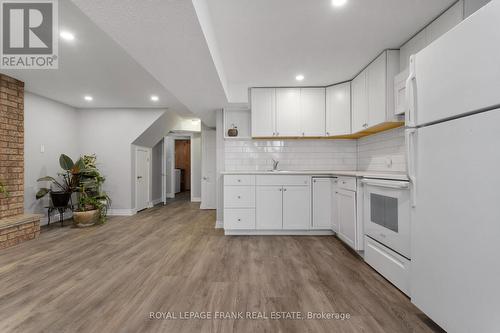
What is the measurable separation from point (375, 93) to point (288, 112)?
1.33m

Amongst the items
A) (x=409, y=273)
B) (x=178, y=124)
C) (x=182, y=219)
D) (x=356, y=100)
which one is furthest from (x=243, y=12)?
(x=178, y=124)

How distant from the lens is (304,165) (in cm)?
406

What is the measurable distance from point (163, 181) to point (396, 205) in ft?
20.7

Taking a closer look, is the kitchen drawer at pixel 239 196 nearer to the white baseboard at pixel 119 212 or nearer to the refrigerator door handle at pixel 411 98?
the refrigerator door handle at pixel 411 98

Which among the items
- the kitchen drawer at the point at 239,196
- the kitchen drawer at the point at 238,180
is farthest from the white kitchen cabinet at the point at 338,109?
the kitchen drawer at the point at 239,196

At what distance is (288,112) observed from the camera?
12.4 feet

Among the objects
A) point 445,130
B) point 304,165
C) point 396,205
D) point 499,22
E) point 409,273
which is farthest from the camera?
point 304,165

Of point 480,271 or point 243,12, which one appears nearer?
point 480,271

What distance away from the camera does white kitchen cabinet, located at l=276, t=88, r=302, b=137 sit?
12.4 feet

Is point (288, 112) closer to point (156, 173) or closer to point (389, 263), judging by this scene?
point (389, 263)

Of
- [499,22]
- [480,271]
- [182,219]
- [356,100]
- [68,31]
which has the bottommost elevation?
[182,219]

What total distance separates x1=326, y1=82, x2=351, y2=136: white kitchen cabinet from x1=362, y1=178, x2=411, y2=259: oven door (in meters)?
1.37

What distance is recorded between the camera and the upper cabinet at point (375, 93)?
260cm

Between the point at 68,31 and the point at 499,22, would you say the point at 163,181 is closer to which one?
the point at 68,31
